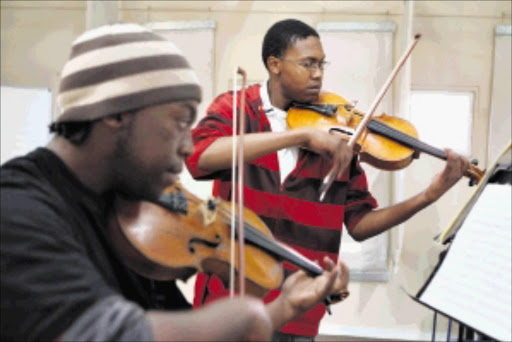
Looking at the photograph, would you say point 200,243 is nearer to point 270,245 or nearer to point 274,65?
point 270,245

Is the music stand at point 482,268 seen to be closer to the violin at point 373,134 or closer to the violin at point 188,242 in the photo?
the violin at point 188,242

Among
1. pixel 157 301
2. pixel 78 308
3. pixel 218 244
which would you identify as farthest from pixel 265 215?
pixel 78 308

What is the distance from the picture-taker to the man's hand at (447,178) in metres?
2.01

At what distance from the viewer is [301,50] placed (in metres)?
2.04

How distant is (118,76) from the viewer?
912mm

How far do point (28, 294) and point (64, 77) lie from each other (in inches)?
13.3

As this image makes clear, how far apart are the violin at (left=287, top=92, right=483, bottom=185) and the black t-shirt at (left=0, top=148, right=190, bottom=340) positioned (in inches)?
47.8

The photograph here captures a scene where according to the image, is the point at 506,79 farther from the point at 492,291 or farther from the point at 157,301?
the point at 157,301

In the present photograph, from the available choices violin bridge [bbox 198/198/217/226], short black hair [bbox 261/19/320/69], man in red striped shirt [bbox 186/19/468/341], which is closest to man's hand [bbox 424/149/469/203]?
man in red striped shirt [bbox 186/19/468/341]

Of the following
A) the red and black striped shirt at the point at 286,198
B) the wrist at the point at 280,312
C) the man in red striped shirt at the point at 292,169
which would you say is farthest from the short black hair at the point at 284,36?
the wrist at the point at 280,312

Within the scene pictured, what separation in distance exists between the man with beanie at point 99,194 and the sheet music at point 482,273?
52 centimetres

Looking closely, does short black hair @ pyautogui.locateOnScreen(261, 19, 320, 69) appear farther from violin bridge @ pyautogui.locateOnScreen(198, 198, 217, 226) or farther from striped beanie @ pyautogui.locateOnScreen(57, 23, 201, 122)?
striped beanie @ pyautogui.locateOnScreen(57, 23, 201, 122)

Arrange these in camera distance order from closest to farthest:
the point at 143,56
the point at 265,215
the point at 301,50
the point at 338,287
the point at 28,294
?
the point at 28,294
the point at 143,56
the point at 338,287
the point at 265,215
the point at 301,50

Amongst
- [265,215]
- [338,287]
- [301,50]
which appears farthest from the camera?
[301,50]
